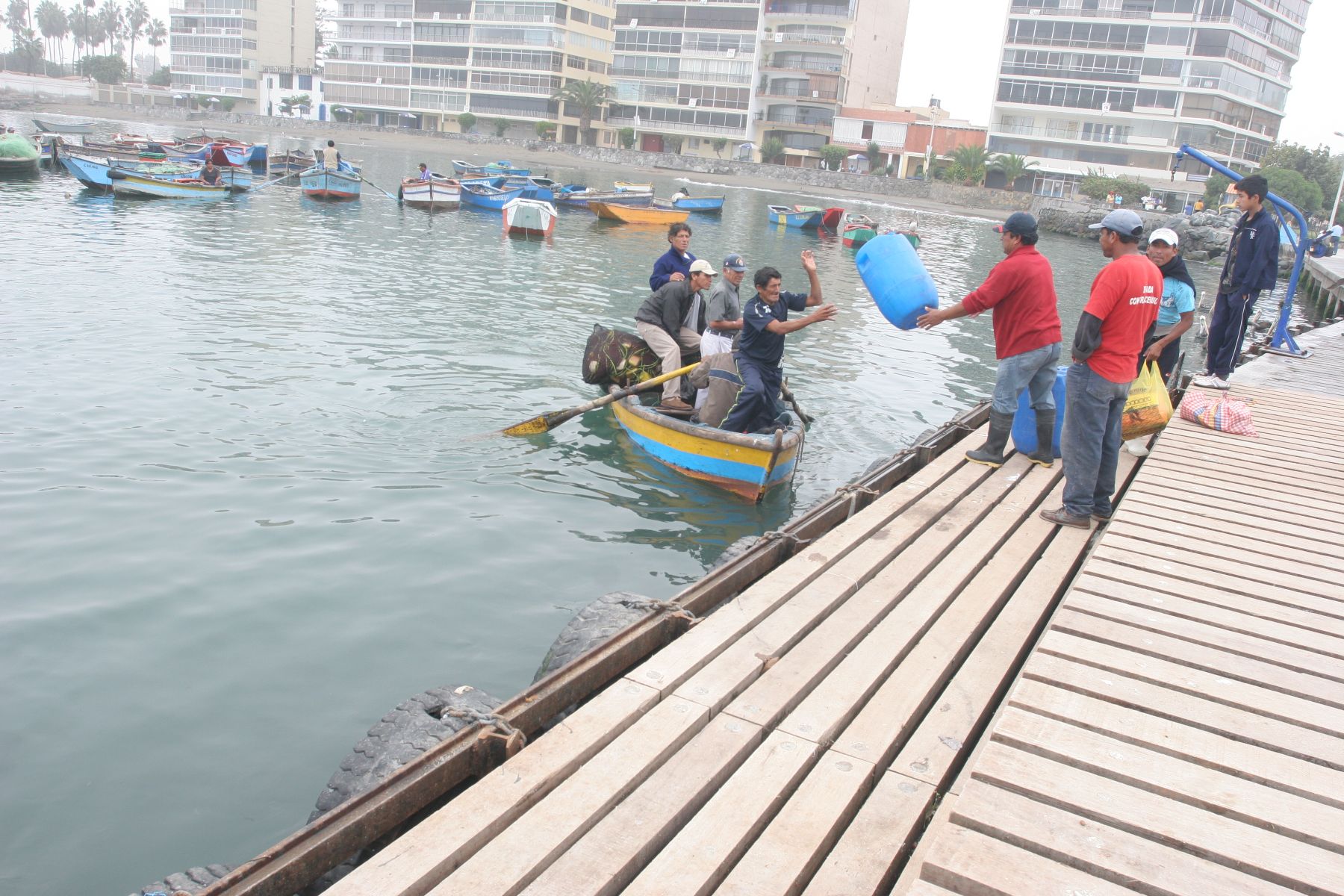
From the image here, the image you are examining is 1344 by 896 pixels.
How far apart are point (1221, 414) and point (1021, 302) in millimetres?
2878

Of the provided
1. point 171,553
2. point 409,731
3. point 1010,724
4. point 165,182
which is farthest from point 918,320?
point 165,182

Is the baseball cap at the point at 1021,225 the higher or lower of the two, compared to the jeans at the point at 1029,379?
higher

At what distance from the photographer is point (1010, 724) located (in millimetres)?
3713

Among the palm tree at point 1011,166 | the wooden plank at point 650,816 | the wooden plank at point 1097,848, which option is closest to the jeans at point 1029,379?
the wooden plank at point 650,816

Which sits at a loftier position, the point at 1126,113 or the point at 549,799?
the point at 1126,113

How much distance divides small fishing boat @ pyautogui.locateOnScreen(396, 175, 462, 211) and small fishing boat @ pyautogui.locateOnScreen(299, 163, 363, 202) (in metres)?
1.99

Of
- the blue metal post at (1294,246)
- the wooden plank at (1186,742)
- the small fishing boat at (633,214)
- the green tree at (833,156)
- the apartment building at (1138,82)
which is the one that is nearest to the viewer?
the wooden plank at (1186,742)

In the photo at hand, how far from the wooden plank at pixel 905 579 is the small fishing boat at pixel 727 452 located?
6.99 ft

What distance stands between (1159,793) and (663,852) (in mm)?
1762

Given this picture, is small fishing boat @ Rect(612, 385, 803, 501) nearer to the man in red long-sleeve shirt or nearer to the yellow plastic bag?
the man in red long-sleeve shirt

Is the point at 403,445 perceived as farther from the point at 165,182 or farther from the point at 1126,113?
the point at 1126,113

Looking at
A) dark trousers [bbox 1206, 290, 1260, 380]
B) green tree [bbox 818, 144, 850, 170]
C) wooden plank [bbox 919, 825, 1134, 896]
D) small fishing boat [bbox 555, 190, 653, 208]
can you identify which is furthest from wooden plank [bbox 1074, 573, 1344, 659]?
green tree [bbox 818, 144, 850, 170]

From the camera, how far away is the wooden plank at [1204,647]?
422 centimetres

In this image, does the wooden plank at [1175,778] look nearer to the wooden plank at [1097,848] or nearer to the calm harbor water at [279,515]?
the wooden plank at [1097,848]
